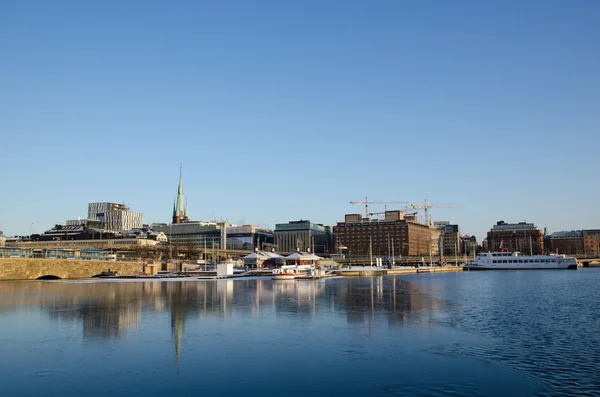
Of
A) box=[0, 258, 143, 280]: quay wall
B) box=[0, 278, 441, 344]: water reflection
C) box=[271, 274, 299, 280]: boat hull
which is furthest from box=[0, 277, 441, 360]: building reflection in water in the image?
box=[271, 274, 299, 280]: boat hull

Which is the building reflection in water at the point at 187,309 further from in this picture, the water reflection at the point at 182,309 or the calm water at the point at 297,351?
the calm water at the point at 297,351

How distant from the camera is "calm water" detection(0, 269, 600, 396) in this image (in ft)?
64.6

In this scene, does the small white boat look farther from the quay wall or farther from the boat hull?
the quay wall

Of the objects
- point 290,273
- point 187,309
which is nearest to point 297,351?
point 187,309

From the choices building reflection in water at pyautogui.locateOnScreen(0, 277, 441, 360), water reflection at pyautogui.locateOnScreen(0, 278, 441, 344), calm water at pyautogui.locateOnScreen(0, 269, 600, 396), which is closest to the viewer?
calm water at pyautogui.locateOnScreen(0, 269, 600, 396)

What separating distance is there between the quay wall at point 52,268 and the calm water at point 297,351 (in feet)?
185

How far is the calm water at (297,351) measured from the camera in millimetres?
19703

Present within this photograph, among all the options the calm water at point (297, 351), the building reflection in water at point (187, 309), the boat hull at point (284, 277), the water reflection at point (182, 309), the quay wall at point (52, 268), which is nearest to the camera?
the calm water at point (297, 351)

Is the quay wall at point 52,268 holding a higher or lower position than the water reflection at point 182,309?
higher

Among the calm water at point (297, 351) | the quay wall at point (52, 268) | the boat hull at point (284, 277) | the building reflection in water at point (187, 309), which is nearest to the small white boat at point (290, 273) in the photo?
the boat hull at point (284, 277)

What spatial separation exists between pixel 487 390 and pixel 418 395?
9.47 ft

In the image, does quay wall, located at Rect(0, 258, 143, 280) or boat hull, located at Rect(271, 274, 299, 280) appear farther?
boat hull, located at Rect(271, 274, 299, 280)

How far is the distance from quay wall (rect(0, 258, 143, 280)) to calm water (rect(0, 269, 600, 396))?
2222 inches

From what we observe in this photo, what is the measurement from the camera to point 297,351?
26.4m
